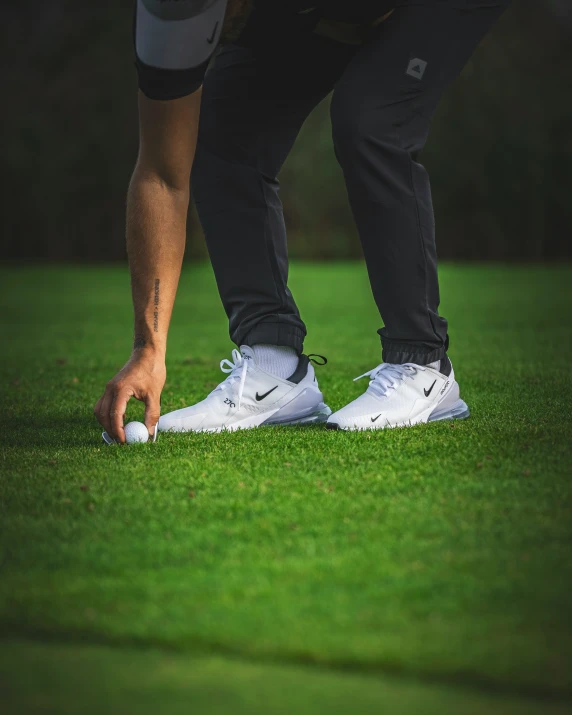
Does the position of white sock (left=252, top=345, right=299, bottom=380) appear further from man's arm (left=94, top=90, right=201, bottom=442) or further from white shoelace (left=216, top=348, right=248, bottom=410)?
man's arm (left=94, top=90, right=201, bottom=442)

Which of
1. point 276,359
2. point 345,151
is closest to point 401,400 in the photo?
point 276,359

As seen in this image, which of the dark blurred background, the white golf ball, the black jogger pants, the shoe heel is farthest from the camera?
the dark blurred background

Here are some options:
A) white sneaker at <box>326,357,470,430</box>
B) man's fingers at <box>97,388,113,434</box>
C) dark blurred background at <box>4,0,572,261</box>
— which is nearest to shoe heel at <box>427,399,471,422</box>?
white sneaker at <box>326,357,470,430</box>

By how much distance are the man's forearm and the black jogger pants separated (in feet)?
1.27

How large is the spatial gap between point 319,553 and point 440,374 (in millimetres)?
965

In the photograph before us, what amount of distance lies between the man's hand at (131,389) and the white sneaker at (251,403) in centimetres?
22

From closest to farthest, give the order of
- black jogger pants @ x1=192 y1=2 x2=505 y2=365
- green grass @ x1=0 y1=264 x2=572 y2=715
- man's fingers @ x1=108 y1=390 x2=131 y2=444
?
green grass @ x1=0 y1=264 x2=572 y2=715 < man's fingers @ x1=108 y1=390 x2=131 y2=444 < black jogger pants @ x1=192 y1=2 x2=505 y2=365

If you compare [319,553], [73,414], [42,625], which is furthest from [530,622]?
[73,414]

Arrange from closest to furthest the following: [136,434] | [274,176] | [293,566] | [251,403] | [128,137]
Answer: [293,566] → [136,434] → [251,403] → [274,176] → [128,137]

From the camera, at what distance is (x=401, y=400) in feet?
6.40

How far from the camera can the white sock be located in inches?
82.2

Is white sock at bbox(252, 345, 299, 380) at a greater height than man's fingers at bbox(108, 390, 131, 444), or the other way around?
white sock at bbox(252, 345, 299, 380)

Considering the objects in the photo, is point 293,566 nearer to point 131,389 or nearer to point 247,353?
point 131,389

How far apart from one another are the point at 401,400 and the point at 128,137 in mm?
16950
